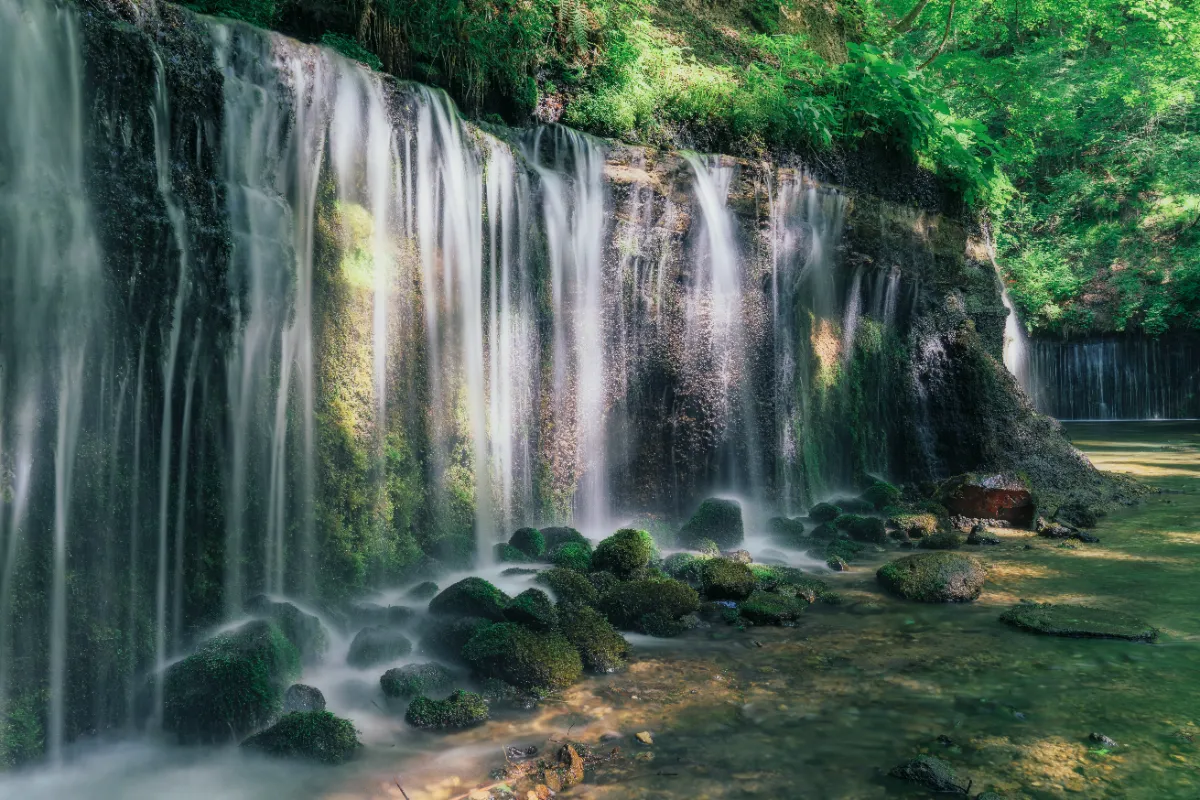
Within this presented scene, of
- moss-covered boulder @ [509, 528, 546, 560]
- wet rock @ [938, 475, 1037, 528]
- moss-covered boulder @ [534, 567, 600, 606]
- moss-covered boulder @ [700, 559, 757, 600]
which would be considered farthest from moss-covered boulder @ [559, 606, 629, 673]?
wet rock @ [938, 475, 1037, 528]

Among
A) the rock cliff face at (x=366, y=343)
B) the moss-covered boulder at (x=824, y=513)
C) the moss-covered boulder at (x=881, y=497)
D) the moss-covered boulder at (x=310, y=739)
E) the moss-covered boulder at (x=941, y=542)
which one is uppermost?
the rock cliff face at (x=366, y=343)

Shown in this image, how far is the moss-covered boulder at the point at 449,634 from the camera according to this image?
555cm

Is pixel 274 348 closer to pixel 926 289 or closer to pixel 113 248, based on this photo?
pixel 113 248

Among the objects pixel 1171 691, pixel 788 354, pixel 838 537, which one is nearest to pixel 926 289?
pixel 788 354

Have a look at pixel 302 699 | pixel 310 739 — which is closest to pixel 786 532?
pixel 302 699

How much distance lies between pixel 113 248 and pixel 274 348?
145 centimetres

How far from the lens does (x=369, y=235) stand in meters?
7.23

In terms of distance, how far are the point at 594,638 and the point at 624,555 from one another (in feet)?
5.25

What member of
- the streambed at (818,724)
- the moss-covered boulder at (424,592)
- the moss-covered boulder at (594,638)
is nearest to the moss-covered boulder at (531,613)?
the moss-covered boulder at (594,638)

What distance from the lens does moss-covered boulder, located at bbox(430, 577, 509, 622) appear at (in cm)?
591

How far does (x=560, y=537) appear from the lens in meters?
8.14

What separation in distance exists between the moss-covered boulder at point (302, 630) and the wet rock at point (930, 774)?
362cm

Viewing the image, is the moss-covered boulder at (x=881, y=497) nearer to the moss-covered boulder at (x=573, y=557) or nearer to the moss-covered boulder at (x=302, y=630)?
the moss-covered boulder at (x=573, y=557)

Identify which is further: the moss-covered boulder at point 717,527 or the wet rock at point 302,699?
the moss-covered boulder at point 717,527
